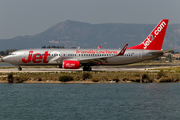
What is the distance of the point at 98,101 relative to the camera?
30328 millimetres

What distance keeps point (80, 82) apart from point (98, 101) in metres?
13.6

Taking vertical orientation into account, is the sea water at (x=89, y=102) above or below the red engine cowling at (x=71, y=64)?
below

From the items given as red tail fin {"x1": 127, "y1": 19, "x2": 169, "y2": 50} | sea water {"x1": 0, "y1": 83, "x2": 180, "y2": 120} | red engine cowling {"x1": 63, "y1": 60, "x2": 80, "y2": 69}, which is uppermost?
red tail fin {"x1": 127, "y1": 19, "x2": 169, "y2": 50}

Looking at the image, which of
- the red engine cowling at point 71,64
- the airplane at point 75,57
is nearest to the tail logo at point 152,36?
the airplane at point 75,57

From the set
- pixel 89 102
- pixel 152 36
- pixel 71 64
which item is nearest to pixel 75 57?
pixel 71 64

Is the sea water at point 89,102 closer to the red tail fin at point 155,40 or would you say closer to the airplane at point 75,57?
the airplane at point 75,57

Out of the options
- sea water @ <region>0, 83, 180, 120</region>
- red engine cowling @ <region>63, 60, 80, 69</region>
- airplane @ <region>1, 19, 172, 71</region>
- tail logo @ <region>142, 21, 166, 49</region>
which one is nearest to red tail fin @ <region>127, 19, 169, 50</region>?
tail logo @ <region>142, 21, 166, 49</region>

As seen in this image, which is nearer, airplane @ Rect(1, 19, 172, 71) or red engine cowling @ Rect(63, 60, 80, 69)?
red engine cowling @ Rect(63, 60, 80, 69)

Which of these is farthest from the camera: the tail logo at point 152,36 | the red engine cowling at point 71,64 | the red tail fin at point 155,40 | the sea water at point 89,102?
the tail logo at point 152,36

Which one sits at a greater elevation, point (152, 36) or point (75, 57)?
point (152, 36)

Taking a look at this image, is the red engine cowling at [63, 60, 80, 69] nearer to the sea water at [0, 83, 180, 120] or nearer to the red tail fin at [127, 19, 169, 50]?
the sea water at [0, 83, 180, 120]

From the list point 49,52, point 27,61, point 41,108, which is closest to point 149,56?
point 49,52

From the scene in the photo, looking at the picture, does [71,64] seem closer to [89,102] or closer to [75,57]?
[75,57]

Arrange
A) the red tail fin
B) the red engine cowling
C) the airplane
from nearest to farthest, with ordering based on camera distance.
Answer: the red engine cowling
the airplane
the red tail fin
